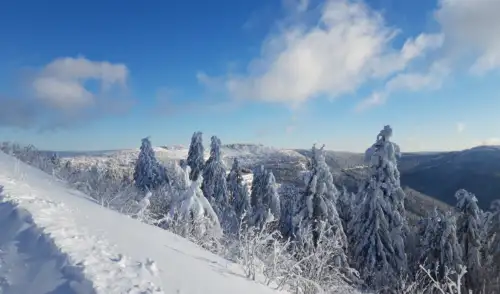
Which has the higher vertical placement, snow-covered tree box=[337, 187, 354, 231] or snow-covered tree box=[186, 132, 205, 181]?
snow-covered tree box=[186, 132, 205, 181]

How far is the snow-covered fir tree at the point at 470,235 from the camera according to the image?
22.3 m

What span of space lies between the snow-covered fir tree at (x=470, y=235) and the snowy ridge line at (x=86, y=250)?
22769 millimetres

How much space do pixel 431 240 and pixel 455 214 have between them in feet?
7.75

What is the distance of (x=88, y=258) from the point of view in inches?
185

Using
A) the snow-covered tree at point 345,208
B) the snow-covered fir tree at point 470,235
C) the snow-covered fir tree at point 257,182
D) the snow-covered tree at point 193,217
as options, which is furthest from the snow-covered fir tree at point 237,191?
the snow-covered tree at point 193,217

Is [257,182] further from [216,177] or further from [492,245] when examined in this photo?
[492,245]

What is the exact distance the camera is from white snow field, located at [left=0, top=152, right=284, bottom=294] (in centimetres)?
424

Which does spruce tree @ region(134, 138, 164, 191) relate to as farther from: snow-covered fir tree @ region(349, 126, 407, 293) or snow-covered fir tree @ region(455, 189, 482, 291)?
snow-covered fir tree @ region(455, 189, 482, 291)

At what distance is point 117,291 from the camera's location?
4.11m

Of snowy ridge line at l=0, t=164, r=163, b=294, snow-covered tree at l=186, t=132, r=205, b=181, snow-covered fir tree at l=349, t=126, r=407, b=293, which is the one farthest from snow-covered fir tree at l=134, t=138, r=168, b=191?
snowy ridge line at l=0, t=164, r=163, b=294

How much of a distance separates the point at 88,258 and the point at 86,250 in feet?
0.94

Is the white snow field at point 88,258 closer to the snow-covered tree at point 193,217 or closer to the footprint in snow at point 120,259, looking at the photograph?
the footprint in snow at point 120,259

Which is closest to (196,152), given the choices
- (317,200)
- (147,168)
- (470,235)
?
(147,168)

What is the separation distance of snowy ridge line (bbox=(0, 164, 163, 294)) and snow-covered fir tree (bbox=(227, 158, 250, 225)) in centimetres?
2908
